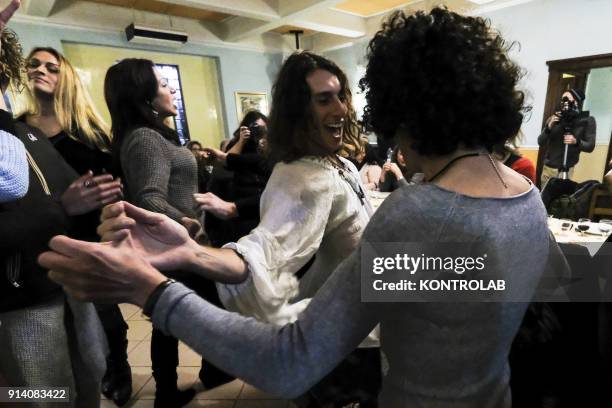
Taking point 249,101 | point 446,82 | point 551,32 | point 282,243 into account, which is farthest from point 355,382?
point 249,101

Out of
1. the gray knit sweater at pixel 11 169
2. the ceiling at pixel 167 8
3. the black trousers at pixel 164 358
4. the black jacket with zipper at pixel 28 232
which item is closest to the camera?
the gray knit sweater at pixel 11 169

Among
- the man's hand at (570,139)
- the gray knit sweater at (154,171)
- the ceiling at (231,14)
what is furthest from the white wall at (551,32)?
the gray knit sweater at (154,171)

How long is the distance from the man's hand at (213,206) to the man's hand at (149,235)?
2.07 feet

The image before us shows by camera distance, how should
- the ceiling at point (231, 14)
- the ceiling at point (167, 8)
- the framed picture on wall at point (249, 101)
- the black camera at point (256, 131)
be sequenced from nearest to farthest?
the black camera at point (256, 131)
the ceiling at point (231, 14)
the ceiling at point (167, 8)
the framed picture on wall at point (249, 101)

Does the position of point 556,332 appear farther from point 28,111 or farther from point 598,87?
point 598,87

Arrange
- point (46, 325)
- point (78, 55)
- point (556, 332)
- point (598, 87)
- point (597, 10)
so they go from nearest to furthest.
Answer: point (556, 332) → point (46, 325) → point (597, 10) → point (598, 87) → point (78, 55)

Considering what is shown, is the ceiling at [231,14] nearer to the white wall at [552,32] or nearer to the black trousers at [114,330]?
the white wall at [552,32]

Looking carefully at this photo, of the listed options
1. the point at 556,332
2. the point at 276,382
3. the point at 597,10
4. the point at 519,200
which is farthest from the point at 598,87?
the point at 276,382

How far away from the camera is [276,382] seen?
1.64 ft

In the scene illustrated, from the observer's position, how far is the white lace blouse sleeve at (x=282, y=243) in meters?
0.84

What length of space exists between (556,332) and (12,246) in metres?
1.46

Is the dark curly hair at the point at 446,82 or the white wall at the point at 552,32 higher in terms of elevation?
the white wall at the point at 552,32

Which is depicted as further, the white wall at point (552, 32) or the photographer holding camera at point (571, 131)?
the white wall at point (552, 32)

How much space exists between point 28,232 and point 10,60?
55cm
